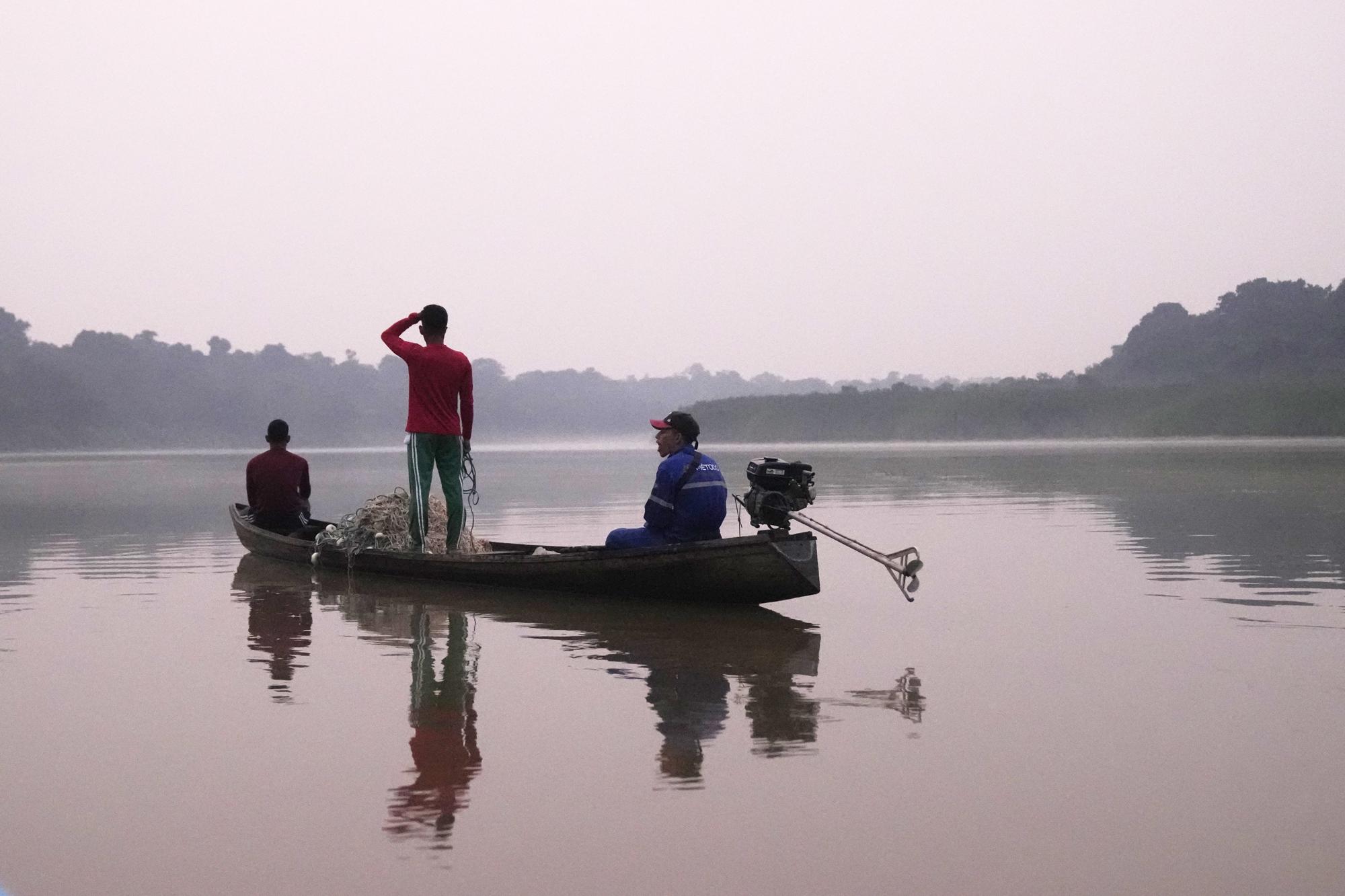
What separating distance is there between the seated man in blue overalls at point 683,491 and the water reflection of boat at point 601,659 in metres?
0.68

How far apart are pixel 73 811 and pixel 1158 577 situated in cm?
968

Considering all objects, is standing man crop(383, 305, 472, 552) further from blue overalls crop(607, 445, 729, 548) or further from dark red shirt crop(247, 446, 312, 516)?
dark red shirt crop(247, 446, 312, 516)

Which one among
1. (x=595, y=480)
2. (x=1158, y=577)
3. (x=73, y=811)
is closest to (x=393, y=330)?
(x=73, y=811)

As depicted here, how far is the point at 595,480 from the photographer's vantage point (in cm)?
3453

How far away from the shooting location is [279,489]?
14164 millimetres

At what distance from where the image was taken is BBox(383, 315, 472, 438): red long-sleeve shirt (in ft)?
35.6

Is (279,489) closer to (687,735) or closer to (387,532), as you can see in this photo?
(387,532)

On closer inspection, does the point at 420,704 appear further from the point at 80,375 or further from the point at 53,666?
the point at 80,375

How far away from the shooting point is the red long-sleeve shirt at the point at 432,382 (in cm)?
1084

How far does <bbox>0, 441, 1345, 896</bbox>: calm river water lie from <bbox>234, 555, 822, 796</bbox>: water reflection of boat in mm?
37

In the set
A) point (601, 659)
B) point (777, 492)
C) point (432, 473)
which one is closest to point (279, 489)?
point (432, 473)

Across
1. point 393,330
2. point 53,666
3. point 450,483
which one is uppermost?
point 393,330

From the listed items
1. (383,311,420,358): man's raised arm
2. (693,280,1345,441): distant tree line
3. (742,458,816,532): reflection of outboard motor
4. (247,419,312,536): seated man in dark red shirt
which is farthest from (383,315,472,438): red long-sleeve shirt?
(693,280,1345,441): distant tree line

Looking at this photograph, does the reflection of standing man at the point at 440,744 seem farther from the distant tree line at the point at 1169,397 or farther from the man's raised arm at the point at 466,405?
the distant tree line at the point at 1169,397
